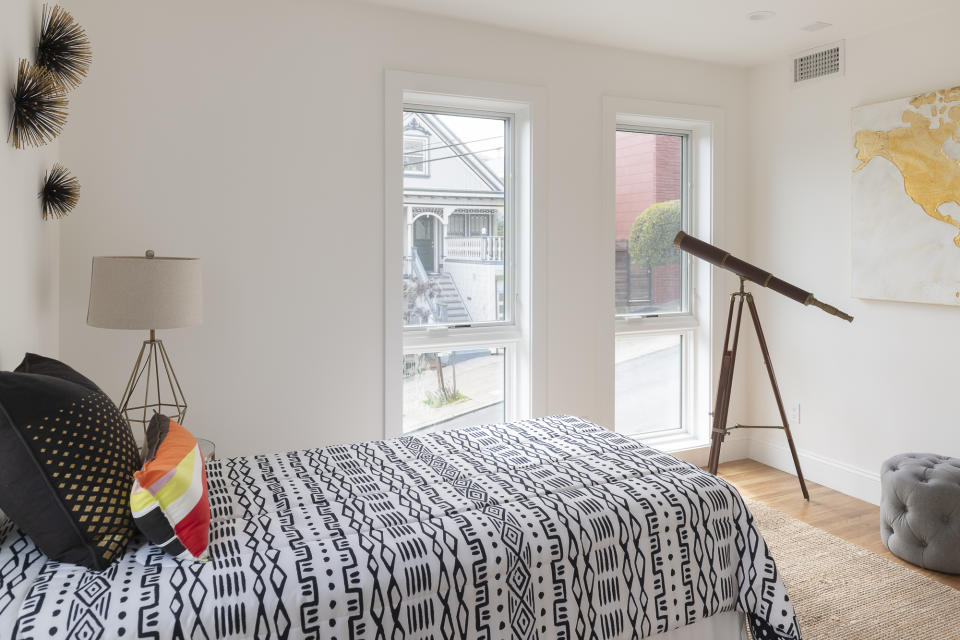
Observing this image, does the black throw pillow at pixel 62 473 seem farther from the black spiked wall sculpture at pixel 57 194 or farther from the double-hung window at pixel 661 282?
the double-hung window at pixel 661 282

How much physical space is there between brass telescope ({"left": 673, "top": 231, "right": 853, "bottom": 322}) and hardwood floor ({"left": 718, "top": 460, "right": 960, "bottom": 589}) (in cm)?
105

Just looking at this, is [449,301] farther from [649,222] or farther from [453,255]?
[649,222]

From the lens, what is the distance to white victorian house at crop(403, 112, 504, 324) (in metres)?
Answer: 3.62

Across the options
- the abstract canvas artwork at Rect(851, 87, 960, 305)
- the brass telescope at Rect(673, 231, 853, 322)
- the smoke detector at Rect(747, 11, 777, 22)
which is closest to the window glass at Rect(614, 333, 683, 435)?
the brass telescope at Rect(673, 231, 853, 322)

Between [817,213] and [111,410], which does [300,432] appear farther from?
[817,213]

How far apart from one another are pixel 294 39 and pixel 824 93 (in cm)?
298

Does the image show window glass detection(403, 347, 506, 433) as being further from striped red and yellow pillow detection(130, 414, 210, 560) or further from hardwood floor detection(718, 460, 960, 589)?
striped red and yellow pillow detection(130, 414, 210, 560)

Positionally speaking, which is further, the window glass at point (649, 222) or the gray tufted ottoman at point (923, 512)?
the window glass at point (649, 222)

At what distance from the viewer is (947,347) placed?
3402mm

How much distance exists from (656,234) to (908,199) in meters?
1.38

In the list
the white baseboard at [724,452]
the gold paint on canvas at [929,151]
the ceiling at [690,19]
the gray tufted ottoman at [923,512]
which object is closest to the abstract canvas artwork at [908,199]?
the gold paint on canvas at [929,151]

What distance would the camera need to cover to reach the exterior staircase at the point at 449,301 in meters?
3.70

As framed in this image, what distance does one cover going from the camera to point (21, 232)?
2158 millimetres

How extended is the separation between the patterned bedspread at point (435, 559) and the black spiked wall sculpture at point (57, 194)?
1181 millimetres
